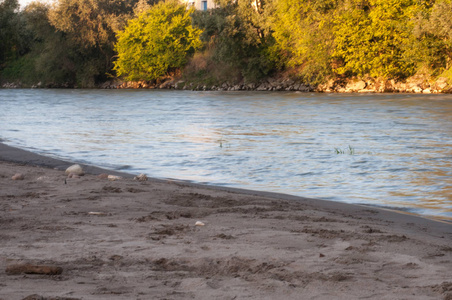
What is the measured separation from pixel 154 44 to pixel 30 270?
2037 inches

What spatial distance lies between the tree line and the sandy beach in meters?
27.8

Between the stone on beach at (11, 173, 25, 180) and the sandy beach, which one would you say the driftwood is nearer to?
the sandy beach

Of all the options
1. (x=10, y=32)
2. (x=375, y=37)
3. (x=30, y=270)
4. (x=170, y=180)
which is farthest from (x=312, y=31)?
(x=10, y=32)

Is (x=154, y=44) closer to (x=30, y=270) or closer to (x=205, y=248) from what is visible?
(x=205, y=248)

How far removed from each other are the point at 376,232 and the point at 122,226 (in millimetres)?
2156

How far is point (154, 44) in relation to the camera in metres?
53.7

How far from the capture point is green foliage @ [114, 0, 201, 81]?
53.0 m

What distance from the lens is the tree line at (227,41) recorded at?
35531 millimetres

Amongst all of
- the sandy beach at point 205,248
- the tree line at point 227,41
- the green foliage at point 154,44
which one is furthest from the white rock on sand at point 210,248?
the green foliage at point 154,44

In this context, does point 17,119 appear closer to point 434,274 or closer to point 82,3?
point 434,274

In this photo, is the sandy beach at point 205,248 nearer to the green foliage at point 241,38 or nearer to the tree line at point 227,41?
the tree line at point 227,41

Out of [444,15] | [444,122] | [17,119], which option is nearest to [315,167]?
[444,122]

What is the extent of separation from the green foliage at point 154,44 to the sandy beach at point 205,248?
47.3m

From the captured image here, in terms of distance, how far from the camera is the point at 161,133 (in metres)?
15.8
